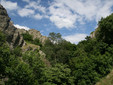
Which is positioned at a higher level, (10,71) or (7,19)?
(7,19)

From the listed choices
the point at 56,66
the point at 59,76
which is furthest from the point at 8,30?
the point at 59,76

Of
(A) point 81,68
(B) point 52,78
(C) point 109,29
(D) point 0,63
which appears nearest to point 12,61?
(D) point 0,63

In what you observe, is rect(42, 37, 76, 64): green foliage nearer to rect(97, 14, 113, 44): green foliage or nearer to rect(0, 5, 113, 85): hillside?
rect(0, 5, 113, 85): hillside

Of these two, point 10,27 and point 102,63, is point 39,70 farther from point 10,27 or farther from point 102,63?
point 10,27

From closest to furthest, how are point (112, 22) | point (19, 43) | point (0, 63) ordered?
point (0, 63) < point (112, 22) < point (19, 43)

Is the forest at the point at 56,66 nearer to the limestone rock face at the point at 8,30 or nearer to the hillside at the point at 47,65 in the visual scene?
the hillside at the point at 47,65

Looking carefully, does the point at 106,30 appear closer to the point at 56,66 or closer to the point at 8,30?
the point at 56,66

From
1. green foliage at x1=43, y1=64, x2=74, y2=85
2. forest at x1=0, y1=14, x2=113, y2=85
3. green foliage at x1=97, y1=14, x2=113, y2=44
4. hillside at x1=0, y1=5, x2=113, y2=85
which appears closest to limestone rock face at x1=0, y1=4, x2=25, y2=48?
hillside at x1=0, y1=5, x2=113, y2=85

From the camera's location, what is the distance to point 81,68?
2814 centimetres

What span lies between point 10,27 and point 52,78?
2222 centimetres

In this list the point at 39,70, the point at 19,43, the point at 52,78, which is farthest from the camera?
the point at 19,43

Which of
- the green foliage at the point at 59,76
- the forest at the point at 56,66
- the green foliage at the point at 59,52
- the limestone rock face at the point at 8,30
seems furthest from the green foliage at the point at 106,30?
the limestone rock face at the point at 8,30

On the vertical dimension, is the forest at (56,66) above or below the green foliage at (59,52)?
below

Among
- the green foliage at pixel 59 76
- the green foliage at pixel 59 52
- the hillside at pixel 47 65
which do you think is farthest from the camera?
the green foliage at pixel 59 52
